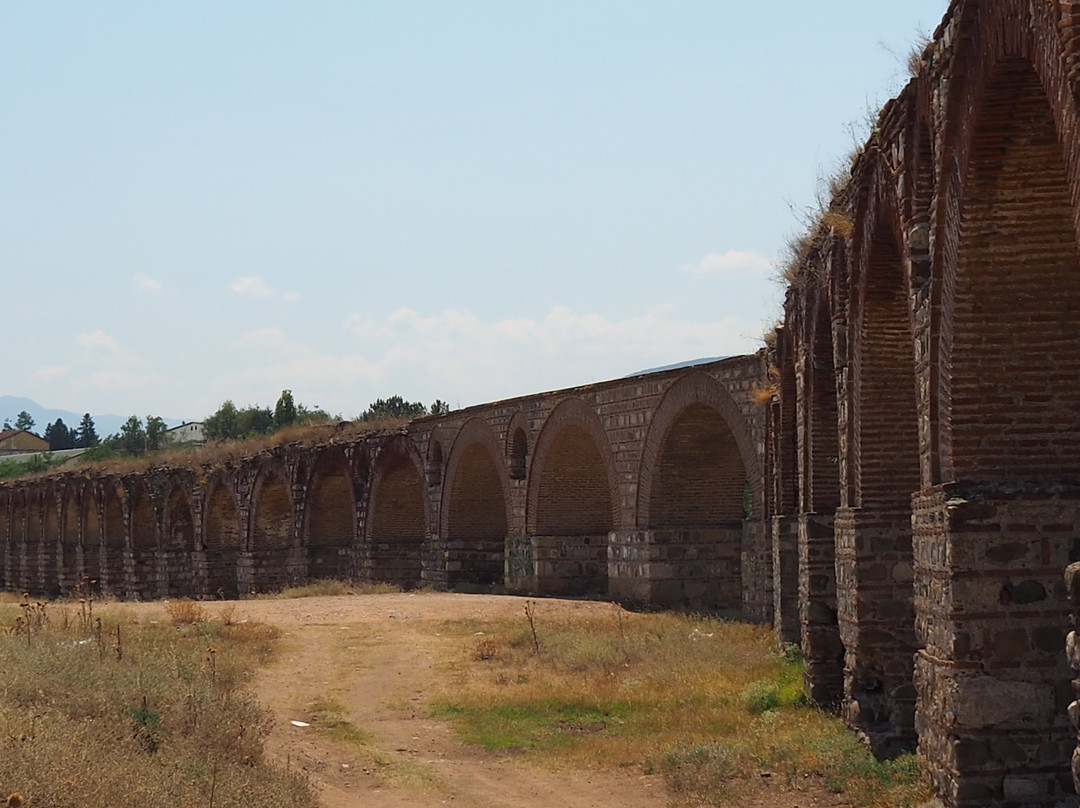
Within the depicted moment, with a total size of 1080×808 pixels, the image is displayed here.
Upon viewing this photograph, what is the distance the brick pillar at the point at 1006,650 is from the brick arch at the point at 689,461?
1048 centimetres

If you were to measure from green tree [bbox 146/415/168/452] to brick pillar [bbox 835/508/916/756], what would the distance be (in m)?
65.6

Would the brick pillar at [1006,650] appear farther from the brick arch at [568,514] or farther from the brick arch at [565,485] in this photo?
the brick arch at [568,514]

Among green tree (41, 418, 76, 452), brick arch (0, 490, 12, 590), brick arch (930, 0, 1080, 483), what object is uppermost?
green tree (41, 418, 76, 452)

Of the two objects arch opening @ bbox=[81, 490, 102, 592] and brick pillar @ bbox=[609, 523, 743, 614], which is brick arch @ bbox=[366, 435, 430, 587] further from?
arch opening @ bbox=[81, 490, 102, 592]

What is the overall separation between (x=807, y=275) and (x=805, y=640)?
311 cm

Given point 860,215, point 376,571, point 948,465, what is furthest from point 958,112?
point 376,571

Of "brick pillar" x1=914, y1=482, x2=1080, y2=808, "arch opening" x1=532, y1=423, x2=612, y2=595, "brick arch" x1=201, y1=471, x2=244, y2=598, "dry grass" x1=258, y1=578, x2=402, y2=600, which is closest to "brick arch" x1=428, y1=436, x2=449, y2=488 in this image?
"dry grass" x1=258, y1=578, x2=402, y2=600

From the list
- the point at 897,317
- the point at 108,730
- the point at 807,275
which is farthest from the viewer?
the point at 807,275

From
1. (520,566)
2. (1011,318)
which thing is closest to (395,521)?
(520,566)

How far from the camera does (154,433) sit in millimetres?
75438

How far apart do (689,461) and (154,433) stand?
6315cm

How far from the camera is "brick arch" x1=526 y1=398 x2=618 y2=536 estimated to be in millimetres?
20250

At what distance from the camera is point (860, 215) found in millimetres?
8562

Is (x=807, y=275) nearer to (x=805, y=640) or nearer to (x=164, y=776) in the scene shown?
(x=805, y=640)
